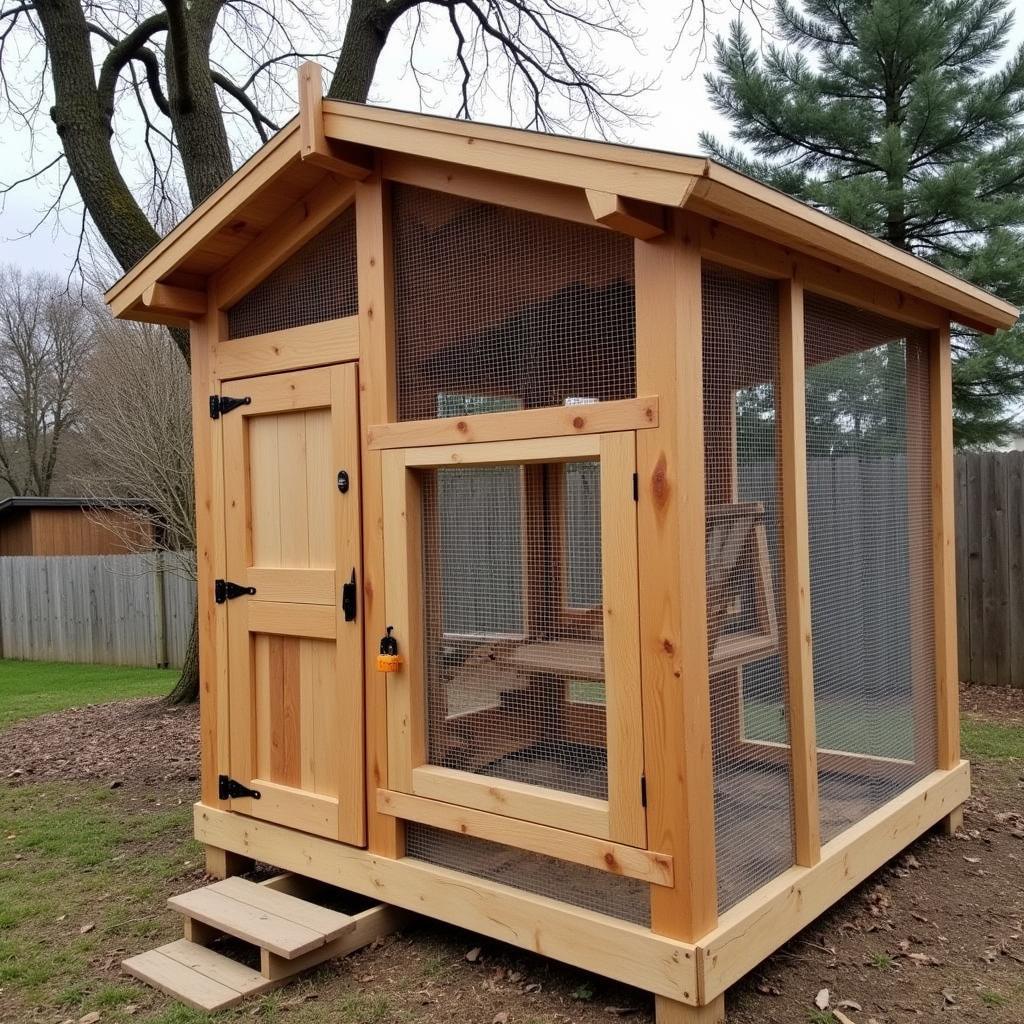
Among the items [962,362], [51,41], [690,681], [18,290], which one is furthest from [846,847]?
[18,290]

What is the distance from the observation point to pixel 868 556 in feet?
11.7

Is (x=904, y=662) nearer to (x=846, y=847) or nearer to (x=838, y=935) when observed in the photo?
(x=846, y=847)

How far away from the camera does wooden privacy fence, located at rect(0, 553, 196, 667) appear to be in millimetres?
11984

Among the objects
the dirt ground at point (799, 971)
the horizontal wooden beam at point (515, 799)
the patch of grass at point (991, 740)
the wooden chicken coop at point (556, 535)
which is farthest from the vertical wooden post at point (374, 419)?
the patch of grass at point (991, 740)

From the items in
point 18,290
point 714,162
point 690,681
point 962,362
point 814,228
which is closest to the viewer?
point 714,162

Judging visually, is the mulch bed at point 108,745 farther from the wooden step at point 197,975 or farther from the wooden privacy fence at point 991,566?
the wooden privacy fence at point 991,566

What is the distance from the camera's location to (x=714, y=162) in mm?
2311

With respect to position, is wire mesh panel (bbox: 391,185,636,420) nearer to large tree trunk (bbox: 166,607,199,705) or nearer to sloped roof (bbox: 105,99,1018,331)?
sloped roof (bbox: 105,99,1018,331)

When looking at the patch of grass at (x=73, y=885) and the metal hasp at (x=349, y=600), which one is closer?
the patch of grass at (x=73, y=885)

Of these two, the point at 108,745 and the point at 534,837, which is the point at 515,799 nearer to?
the point at 534,837

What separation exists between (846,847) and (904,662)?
949mm

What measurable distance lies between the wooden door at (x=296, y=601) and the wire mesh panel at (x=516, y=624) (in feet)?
1.12

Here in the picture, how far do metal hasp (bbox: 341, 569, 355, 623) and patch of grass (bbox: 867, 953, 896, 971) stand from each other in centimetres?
205

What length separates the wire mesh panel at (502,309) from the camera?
8.93 feet
